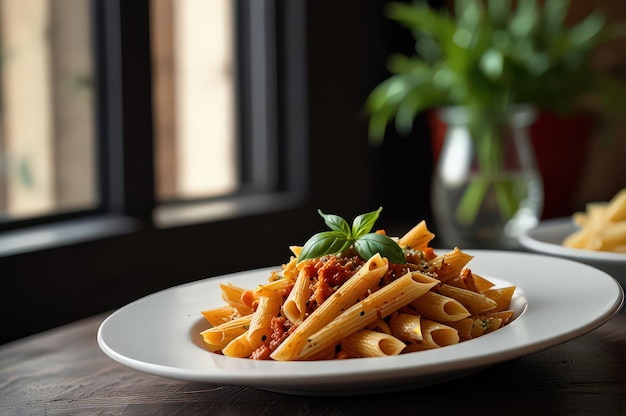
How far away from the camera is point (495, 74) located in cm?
224

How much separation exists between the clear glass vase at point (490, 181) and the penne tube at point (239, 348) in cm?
120

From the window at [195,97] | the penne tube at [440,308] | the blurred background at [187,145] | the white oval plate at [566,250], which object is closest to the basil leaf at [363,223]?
the penne tube at [440,308]

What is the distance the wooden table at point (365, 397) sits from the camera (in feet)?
2.49

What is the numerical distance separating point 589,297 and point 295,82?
2.32 meters

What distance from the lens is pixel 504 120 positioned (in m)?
2.07

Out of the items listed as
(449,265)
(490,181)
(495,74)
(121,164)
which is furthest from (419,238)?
(121,164)

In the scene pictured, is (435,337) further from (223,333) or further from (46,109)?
(46,109)

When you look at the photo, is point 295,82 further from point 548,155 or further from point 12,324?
point 12,324

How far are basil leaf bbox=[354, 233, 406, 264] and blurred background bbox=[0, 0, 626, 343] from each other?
1265 millimetres

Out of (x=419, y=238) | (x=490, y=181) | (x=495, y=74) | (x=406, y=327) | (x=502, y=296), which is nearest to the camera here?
(x=406, y=327)

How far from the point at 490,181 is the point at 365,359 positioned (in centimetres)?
140

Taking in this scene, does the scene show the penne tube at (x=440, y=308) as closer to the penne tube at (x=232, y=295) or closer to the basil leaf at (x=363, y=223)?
the basil leaf at (x=363, y=223)

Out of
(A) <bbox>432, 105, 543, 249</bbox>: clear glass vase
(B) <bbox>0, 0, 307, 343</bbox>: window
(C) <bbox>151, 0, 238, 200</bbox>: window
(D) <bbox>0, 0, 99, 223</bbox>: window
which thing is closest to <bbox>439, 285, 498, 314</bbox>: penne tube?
(A) <bbox>432, 105, 543, 249</bbox>: clear glass vase

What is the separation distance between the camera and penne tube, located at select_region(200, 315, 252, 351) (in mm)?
912
